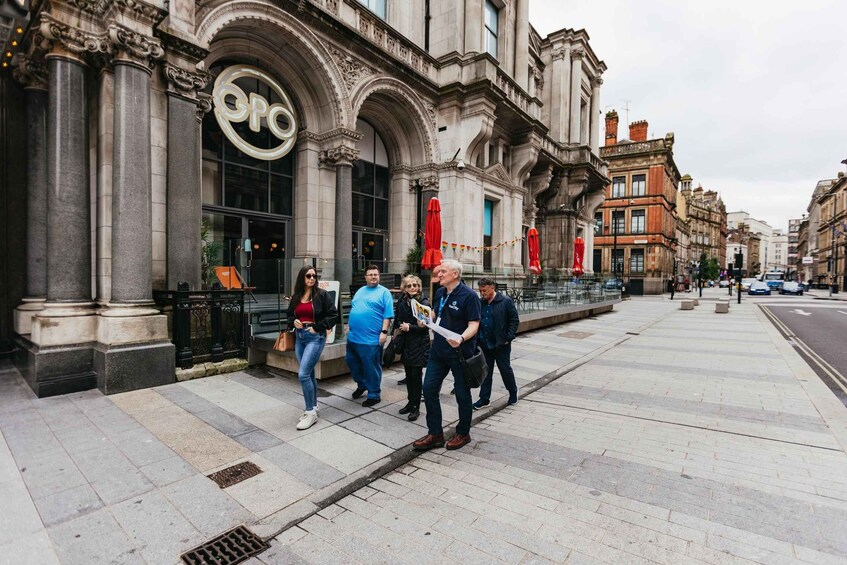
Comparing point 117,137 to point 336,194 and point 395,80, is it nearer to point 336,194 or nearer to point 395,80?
point 336,194

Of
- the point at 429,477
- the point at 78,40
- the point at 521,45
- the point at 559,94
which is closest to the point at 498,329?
the point at 429,477

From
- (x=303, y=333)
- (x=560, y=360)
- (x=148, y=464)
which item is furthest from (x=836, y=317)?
(x=148, y=464)

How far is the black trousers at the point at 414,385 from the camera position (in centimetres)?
548

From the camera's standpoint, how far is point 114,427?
4859 mm

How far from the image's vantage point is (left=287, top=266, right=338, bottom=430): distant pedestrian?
16.4 ft

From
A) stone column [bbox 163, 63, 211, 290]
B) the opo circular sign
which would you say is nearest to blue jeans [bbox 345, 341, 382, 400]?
stone column [bbox 163, 63, 211, 290]

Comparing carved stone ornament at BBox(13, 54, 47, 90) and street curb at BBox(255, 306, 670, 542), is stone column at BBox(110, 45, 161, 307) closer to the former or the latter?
carved stone ornament at BBox(13, 54, 47, 90)

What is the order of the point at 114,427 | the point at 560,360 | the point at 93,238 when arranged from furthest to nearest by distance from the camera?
the point at 560,360
the point at 93,238
the point at 114,427

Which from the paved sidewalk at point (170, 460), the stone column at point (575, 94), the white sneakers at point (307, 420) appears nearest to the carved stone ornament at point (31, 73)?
the paved sidewalk at point (170, 460)

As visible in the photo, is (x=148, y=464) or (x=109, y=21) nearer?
(x=148, y=464)

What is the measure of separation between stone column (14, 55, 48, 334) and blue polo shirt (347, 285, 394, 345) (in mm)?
6430

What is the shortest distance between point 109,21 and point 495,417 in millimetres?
8737

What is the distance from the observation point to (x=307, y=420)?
4980mm

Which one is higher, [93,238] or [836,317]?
[93,238]
